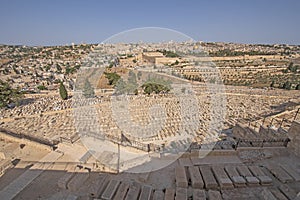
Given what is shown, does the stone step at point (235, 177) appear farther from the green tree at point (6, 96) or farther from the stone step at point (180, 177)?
the green tree at point (6, 96)

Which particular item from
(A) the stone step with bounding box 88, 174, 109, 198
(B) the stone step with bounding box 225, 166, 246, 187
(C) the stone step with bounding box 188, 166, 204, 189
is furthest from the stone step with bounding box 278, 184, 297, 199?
(A) the stone step with bounding box 88, 174, 109, 198

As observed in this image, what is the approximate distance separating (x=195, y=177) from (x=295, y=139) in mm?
2854

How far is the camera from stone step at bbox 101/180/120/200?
3.43 meters

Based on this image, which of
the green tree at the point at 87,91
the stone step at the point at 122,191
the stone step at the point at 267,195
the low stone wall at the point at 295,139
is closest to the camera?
the stone step at the point at 267,195

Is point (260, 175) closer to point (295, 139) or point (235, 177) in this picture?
point (235, 177)

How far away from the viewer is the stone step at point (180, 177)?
12.3 ft

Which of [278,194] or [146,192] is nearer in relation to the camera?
[278,194]

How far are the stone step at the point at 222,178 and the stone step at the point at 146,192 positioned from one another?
4.21ft

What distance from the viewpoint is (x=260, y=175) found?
3.88 meters

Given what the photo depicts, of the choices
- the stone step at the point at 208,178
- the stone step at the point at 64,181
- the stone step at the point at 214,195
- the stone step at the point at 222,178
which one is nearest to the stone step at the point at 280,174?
the stone step at the point at 222,178

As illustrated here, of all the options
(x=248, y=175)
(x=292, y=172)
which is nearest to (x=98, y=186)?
(x=248, y=175)

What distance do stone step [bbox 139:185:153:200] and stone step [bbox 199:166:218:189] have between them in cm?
103

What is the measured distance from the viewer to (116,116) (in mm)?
11562

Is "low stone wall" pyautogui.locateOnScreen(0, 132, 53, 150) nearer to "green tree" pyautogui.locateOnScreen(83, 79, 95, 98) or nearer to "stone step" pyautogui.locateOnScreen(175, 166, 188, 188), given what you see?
"stone step" pyautogui.locateOnScreen(175, 166, 188, 188)
